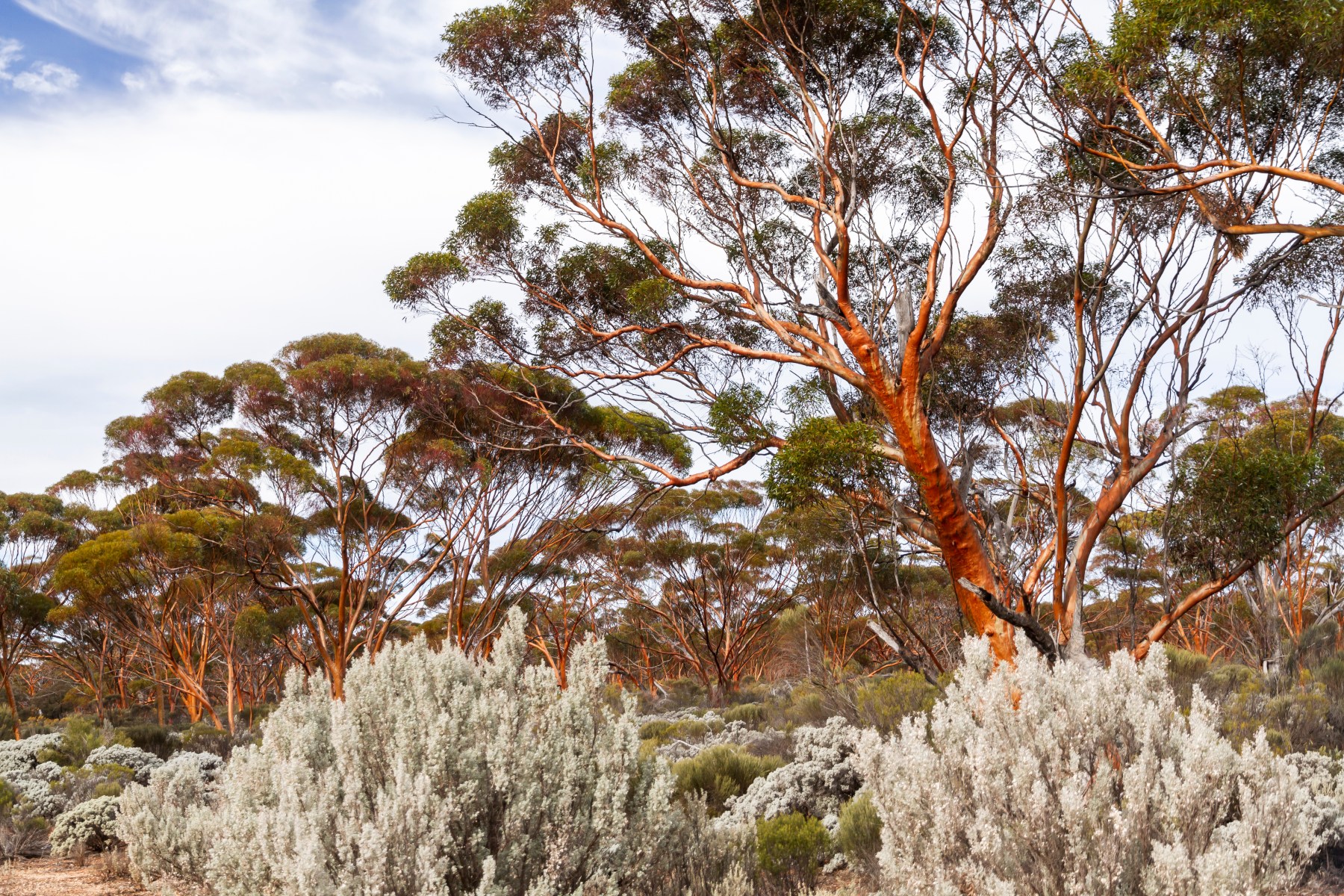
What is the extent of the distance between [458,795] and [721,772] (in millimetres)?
5406

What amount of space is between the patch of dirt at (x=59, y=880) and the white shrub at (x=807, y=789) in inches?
182

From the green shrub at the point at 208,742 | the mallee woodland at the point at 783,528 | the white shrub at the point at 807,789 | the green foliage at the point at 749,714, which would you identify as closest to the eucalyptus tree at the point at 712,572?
the mallee woodland at the point at 783,528

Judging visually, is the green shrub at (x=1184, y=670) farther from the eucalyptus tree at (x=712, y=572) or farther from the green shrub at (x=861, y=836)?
the eucalyptus tree at (x=712, y=572)

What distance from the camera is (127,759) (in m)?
12.1

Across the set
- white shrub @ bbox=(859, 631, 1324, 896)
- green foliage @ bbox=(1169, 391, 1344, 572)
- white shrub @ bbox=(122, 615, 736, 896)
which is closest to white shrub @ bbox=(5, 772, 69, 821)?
white shrub @ bbox=(122, 615, 736, 896)

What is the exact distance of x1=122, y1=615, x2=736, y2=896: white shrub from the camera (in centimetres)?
327

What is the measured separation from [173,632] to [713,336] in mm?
21829

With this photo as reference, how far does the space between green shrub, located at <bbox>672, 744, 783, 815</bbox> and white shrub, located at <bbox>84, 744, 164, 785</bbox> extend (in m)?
7.61

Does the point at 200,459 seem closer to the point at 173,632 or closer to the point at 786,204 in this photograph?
the point at 173,632

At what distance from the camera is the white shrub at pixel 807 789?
7082 millimetres

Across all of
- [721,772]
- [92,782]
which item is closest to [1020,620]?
[721,772]

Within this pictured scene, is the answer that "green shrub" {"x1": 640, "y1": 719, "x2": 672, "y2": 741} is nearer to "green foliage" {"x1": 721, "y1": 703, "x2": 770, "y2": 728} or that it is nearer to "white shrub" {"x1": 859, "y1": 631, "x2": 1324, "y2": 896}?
"green foliage" {"x1": 721, "y1": 703, "x2": 770, "y2": 728}

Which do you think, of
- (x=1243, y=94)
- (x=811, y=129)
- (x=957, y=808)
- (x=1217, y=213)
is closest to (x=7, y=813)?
(x=957, y=808)

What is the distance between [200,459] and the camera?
73.5 ft
